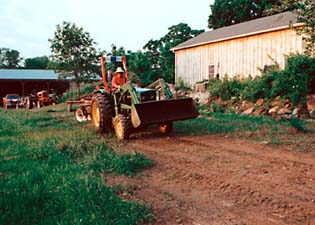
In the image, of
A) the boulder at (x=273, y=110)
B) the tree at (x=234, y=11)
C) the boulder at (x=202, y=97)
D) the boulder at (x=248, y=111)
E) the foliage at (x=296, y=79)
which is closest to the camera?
the foliage at (x=296, y=79)

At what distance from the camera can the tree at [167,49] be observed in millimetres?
31800

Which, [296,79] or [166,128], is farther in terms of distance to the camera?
[296,79]

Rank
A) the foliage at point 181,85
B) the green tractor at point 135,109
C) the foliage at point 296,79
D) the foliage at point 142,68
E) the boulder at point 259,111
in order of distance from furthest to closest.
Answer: the foliage at point 142,68 → the foliage at point 181,85 → the boulder at point 259,111 → the foliage at point 296,79 → the green tractor at point 135,109

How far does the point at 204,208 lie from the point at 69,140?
5254mm

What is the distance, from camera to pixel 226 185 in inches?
199

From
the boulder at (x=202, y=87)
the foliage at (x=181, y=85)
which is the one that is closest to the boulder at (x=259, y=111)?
the boulder at (x=202, y=87)

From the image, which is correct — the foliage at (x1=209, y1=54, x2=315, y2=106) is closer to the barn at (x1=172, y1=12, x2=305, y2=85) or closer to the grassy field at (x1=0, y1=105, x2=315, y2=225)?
the barn at (x1=172, y1=12, x2=305, y2=85)

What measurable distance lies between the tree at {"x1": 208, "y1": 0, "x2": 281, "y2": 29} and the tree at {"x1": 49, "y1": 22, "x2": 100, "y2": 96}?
1788cm

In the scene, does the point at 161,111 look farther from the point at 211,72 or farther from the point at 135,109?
the point at 211,72

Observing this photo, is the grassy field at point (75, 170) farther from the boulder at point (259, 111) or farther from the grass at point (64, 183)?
the boulder at point (259, 111)

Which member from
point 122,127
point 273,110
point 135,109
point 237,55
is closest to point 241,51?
point 237,55

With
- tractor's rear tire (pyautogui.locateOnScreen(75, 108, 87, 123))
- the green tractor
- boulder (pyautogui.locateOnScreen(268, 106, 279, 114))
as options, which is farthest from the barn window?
the green tractor

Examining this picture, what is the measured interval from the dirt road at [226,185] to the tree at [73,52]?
2039cm

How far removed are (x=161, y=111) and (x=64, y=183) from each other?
421cm
